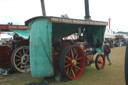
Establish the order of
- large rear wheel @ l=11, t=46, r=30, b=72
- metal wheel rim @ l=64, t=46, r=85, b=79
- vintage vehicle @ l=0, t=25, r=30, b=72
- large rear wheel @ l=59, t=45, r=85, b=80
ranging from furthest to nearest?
vintage vehicle @ l=0, t=25, r=30, b=72, large rear wheel @ l=11, t=46, r=30, b=72, metal wheel rim @ l=64, t=46, r=85, b=79, large rear wheel @ l=59, t=45, r=85, b=80

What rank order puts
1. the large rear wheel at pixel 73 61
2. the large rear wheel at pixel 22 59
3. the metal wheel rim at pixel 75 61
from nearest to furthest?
the large rear wheel at pixel 73 61, the metal wheel rim at pixel 75 61, the large rear wheel at pixel 22 59

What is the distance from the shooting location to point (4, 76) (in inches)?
235

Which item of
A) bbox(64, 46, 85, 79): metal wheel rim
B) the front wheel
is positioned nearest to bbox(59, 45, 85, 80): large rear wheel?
Answer: bbox(64, 46, 85, 79): metal wheel rim

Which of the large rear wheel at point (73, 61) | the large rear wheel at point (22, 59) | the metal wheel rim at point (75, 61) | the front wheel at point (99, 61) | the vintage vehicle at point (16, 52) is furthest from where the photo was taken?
the vintage vehicle at point (16, 52)

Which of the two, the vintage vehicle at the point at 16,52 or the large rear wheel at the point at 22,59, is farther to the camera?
the vintage vehicle at the point at 16,52

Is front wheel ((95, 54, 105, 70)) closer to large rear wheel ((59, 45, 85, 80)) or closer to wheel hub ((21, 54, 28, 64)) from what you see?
large rear wheel ((59, 45, 85, 80))

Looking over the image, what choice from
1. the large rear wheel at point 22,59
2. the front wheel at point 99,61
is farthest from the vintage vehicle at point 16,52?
the front wheel at point 99,61

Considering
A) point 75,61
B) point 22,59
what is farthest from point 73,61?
point 22,59

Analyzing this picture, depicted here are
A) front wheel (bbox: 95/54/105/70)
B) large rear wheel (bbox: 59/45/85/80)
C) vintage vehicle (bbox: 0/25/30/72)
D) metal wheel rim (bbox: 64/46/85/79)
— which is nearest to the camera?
large rear wheel (bbox: 59/45/85/80)

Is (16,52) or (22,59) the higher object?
(16,52)

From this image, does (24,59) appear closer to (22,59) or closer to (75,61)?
Result: (22,59)

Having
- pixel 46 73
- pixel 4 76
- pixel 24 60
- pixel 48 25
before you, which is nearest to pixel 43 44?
pixel 48 25

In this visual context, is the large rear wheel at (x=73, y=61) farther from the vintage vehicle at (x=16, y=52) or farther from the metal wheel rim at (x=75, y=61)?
the vintage vehicle at (x=16, y=52)

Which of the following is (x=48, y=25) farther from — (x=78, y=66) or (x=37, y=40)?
(x=78, y=66)
